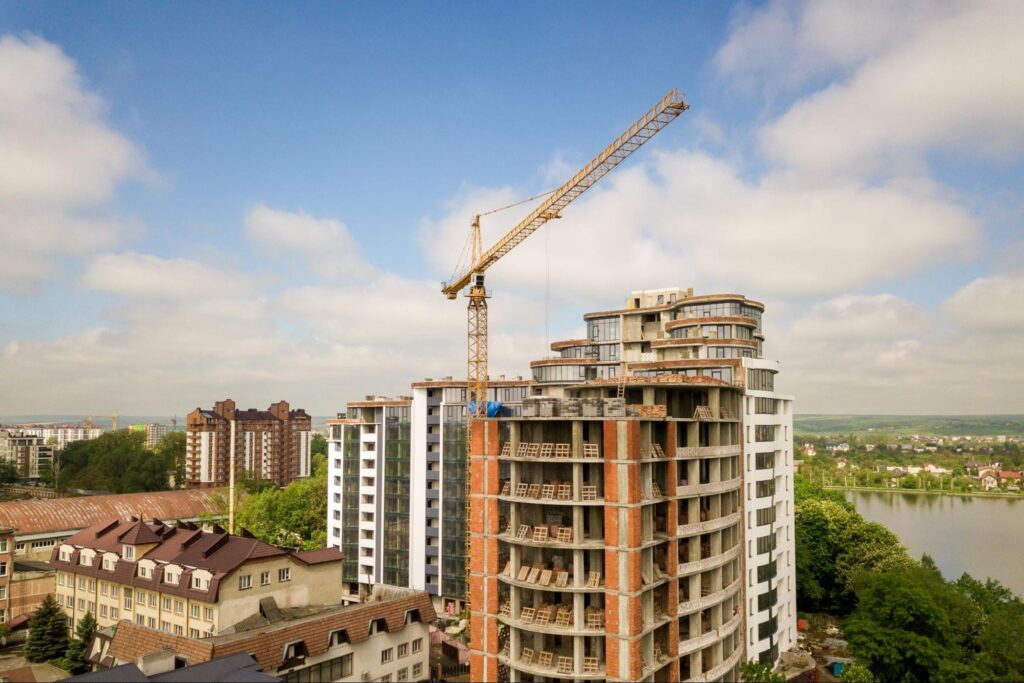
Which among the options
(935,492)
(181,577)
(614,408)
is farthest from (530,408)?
(935,492)

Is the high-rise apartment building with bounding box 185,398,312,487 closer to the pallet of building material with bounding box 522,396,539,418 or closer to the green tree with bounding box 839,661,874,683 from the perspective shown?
Answer: the pallet of building material with bounding box 522,396,539,418

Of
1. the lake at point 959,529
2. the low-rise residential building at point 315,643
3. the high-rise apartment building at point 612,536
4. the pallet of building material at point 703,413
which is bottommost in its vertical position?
the lake at point 959,529

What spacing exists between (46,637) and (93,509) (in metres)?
36.0

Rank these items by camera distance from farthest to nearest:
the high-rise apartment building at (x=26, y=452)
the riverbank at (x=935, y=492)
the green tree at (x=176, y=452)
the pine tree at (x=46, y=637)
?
the high-rise apartment building at (x=26, y=452) → the riverbank at (x=935, y=492) → the green tree at (x=176, y=452) → the pine tree at (x=46, y=637)

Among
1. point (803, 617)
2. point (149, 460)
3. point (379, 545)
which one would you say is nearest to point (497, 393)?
point (379, 545)

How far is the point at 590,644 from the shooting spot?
3834 centimetres

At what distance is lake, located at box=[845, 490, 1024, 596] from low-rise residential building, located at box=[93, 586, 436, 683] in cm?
7864

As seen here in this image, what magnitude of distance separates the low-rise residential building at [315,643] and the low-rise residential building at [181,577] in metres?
1.52

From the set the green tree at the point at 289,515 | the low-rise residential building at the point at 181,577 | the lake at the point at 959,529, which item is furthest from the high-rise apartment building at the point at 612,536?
the lake at the point at 959,529

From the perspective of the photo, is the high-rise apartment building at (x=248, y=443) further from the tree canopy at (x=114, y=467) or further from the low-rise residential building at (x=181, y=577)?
the low-rise residential building at (x=181, y=577)

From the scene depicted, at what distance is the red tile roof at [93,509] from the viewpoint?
78375 millimetres

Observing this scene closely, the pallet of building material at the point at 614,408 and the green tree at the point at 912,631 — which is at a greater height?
the pallet of building material at the point at 614,408

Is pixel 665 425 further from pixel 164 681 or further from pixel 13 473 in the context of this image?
pixel 13 473

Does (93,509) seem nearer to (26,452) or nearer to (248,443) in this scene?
(248,443)
